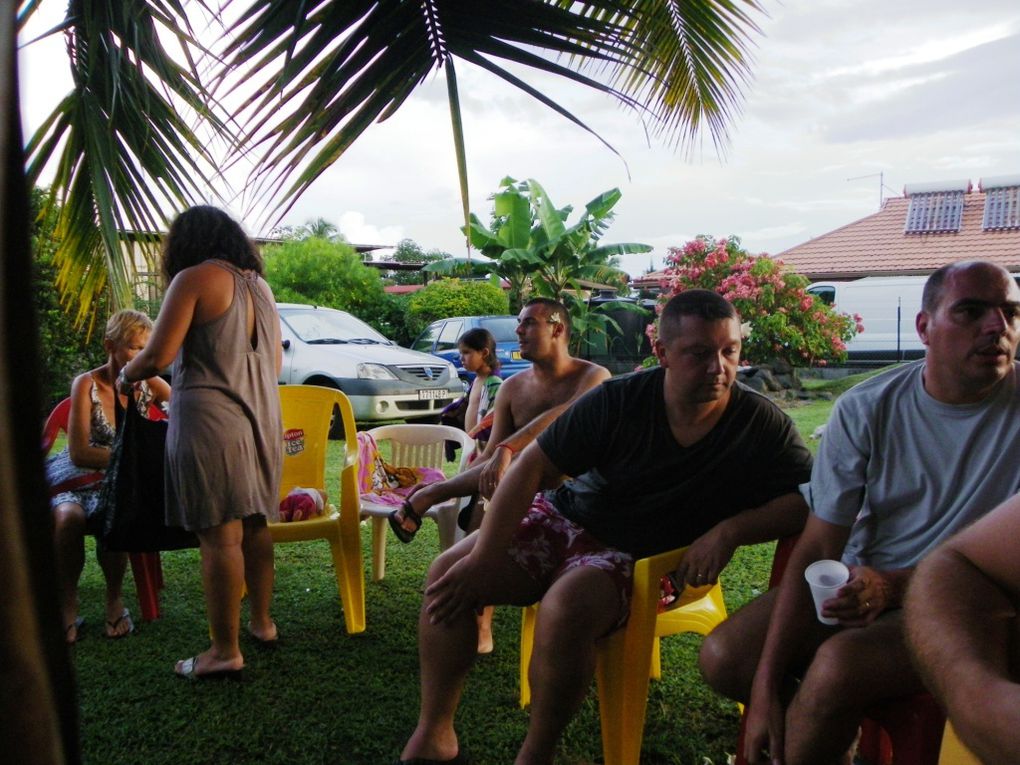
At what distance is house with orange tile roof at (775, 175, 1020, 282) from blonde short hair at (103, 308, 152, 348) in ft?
55.2

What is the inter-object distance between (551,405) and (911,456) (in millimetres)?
1505

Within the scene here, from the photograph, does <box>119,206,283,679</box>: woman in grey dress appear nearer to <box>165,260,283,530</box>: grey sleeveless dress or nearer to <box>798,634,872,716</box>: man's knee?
<box>165,260,283,530</box>: grey sleeveless dress

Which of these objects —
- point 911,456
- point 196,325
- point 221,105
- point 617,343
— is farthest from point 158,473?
point 617,343

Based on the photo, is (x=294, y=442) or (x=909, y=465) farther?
(x=294, y=442)

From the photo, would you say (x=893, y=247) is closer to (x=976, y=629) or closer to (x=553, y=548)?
(x=553, y=548)

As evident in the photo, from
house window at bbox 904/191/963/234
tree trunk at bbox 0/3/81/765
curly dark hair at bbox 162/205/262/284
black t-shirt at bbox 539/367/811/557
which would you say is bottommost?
black t-shirt at bbox 539/367/811/557

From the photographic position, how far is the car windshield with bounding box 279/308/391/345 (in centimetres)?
976

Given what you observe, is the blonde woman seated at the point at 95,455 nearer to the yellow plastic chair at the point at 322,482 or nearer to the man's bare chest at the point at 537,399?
the yellow plastic chair at the point at 322,482

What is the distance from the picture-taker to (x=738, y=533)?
7.05 ft

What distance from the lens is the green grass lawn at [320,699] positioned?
2.49 meters

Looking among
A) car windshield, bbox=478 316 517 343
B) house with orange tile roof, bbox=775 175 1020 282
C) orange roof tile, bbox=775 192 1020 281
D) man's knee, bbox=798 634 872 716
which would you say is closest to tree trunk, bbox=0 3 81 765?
man's knee, bbox=798 634 872 716

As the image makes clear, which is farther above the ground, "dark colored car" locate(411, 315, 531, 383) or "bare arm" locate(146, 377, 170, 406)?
"bare arm" locate(146, 377, 170, 406)

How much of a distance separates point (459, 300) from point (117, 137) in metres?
12.9

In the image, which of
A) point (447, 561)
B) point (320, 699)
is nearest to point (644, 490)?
point (447, 561)
